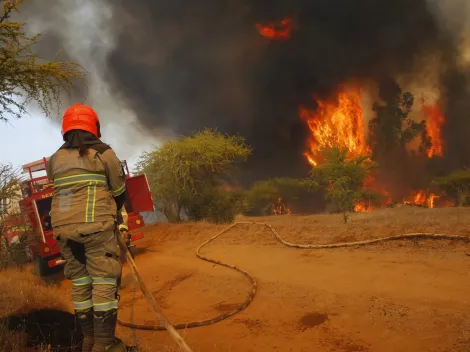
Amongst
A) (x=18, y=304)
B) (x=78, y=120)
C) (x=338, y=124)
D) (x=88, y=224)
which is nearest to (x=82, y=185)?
(x=88, y=224)

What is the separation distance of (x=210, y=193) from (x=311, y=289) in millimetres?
11748

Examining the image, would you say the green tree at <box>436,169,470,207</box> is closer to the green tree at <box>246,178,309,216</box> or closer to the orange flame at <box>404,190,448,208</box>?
the orange flame at <box>404,190,448,208</box>

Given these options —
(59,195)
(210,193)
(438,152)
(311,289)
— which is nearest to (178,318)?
(311,289)

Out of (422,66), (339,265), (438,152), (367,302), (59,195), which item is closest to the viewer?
(59,195)

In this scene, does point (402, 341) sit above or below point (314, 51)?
below

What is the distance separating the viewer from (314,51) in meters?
39.8

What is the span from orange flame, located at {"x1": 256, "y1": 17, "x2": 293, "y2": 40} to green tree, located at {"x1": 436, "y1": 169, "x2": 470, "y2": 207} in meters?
25.8

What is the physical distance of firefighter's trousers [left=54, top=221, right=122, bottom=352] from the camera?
2668mm

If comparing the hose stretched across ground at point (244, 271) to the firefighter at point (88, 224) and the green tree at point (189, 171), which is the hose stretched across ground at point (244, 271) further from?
the green tree at point (189, 171)

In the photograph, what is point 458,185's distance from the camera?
23.4 m

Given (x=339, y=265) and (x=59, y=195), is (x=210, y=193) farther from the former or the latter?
(x=59, y=195)

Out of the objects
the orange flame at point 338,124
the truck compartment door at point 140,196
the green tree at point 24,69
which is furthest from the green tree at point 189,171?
the orange flame at point 338,124

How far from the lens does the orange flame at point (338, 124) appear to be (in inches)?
1240

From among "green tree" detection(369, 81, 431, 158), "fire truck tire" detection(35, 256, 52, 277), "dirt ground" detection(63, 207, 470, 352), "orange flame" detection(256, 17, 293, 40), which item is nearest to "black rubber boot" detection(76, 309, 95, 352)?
"dirt ground" detection(63, 207, 470, 352)
